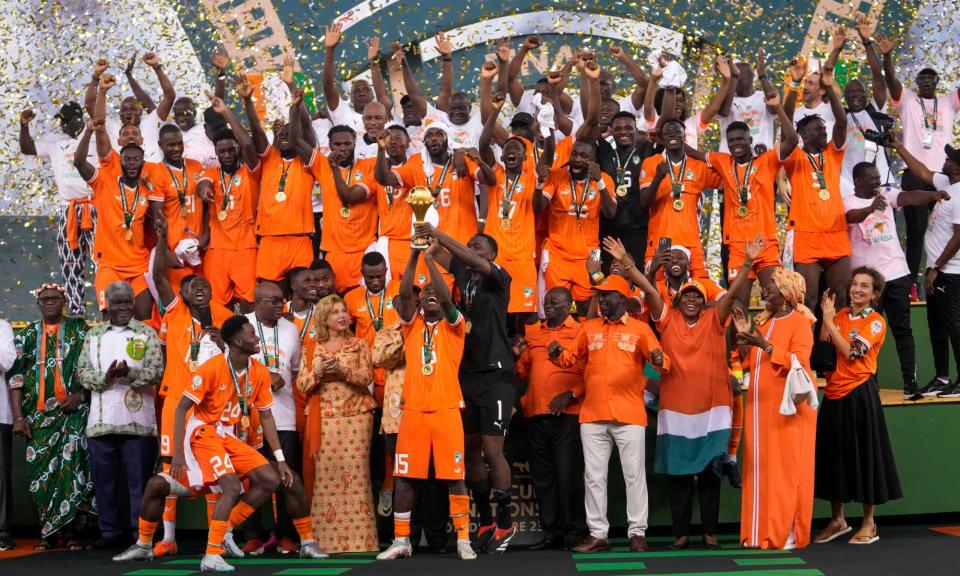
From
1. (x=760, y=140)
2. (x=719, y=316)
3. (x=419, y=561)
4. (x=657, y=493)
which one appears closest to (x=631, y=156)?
(x=760, y=140)

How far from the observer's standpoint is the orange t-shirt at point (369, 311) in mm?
9164

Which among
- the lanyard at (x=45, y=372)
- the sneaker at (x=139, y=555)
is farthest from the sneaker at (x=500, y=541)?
the lanyard at (x=45, y=372)

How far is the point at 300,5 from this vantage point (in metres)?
13.6

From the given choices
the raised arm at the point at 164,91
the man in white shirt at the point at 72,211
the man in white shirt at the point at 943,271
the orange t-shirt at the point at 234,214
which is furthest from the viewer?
the raised arm at the point at 164,91

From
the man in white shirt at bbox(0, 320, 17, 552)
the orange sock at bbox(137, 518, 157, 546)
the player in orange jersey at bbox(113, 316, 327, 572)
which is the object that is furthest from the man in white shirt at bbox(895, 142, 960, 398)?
the man in white shirt at bbox(0, 320, 17, 552)

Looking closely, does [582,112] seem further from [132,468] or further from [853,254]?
[132,468]

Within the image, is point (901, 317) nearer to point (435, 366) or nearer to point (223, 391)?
point (435, 366)

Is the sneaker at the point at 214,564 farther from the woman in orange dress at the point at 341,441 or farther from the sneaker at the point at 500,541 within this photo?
the sneaker at the point at 500,541

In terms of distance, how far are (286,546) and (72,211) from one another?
394 cm

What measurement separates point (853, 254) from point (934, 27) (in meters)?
4.44

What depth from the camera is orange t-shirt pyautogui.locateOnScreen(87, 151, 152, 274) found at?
1000 cm

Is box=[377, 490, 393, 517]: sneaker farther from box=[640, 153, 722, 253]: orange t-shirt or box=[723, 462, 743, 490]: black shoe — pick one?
box=[640, 153, 722, 253]: orange t-shirt

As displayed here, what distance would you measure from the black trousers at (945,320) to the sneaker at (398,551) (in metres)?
4.62

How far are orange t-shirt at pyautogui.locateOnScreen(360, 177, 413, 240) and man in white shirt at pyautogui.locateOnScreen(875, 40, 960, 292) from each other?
439 centimetres
